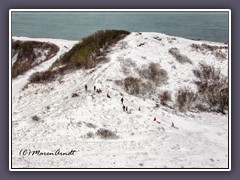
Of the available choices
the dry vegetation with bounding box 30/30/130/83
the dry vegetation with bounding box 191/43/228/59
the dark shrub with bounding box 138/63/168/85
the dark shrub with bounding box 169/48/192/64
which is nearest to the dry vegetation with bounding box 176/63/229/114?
the dark shrub with bounding box 138/63/168/85

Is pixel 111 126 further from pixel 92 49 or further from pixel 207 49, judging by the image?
pixel 207 49

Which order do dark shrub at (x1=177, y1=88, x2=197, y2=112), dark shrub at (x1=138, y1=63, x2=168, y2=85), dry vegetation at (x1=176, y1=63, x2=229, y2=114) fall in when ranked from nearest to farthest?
dry vegetation at (x1=176, y1=63, x2=229, y2=114) < dark shrub at (x1=177, y1=88, x2=197, y2=112) < dark shrub at (x1=138, y1=63, x2=168, y2=85)

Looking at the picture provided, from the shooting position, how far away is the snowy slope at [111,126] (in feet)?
40.1

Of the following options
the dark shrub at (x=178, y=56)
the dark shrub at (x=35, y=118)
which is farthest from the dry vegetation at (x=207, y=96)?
the dark shrub at (x=35, y=118)

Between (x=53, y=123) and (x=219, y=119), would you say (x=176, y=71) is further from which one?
(x=53, y=123)

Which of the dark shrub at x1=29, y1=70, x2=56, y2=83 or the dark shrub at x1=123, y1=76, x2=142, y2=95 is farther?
the dark shrub at x1=29, y1=70, x2=56, y2=83

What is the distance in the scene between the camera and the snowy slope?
12227 mm

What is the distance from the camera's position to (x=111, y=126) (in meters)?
14.4

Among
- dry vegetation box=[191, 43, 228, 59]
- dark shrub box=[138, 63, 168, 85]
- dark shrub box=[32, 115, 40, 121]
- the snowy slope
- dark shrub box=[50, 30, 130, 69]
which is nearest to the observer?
the snowy slope

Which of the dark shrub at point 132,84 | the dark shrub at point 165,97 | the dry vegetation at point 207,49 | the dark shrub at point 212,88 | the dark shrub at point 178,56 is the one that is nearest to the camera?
the dark shrub at point 212,88

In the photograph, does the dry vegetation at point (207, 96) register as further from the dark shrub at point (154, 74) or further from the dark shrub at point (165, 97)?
the dark shrub at point (154, 74)

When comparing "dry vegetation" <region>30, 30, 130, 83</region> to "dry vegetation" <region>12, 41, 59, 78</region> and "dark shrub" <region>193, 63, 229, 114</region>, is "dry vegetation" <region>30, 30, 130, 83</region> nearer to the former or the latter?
"dry vegetation" <region>12, 41, 59, 78</region>

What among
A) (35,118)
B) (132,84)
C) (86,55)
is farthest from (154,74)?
(35,118)
